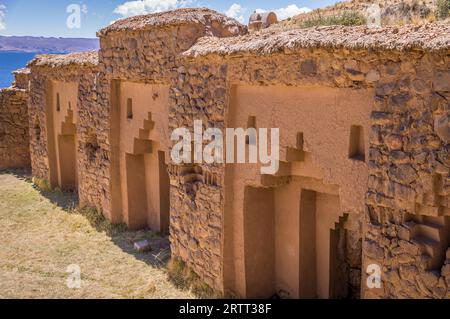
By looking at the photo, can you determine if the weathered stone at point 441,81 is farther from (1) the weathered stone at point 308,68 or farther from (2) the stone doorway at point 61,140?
(2) the stone doorway at point 61,140

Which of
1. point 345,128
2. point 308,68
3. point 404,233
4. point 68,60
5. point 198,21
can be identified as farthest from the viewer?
point 68,60

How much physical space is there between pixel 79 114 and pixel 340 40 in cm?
714

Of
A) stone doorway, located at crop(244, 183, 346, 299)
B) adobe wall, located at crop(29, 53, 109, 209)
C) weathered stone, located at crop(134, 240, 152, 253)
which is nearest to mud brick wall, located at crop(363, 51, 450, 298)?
stone doorway, located at crop(244, 183, 346, 299)

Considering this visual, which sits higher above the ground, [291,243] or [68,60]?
[68,60]

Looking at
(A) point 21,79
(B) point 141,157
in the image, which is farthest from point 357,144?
(A) point 21,79

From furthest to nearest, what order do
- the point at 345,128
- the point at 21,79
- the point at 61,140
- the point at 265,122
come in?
the point at 21,79 < the point at 61,140 < the point at 265,122 < the point at 345,128

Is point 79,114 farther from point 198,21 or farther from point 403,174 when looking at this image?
point 403,174

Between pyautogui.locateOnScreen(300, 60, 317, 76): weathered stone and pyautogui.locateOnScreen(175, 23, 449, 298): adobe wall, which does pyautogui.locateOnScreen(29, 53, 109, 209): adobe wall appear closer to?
pyautogui.locateOnScreen(175, 23, 449, 298): adobe wall

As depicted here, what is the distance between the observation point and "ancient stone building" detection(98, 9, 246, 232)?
7246mm

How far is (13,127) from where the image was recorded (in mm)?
15117

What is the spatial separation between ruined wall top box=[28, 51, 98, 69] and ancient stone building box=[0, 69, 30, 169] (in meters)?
2.60

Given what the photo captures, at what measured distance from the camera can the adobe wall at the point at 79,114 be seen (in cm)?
966
